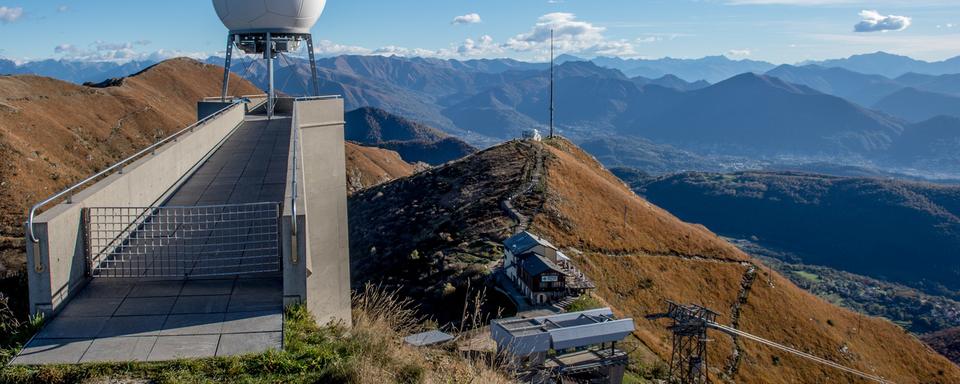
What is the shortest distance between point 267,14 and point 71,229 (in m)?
20.6

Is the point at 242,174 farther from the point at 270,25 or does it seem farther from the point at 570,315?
the point at 270,25

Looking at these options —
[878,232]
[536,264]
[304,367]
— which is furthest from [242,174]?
[878,232]

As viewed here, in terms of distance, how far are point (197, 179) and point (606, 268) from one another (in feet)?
75.9

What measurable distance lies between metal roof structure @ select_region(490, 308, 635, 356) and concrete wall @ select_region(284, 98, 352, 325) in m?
4.50

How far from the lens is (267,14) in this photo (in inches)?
1062

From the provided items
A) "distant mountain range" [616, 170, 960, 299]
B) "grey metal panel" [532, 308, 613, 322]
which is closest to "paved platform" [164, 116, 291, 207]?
"grey metal panel" [532, 308, 613, 322]

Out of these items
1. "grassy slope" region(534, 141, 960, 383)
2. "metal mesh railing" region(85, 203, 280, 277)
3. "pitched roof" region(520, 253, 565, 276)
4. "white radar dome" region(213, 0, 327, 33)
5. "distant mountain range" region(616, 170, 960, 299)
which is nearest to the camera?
"metal mesh railing" region(85, 203, 280, 277)

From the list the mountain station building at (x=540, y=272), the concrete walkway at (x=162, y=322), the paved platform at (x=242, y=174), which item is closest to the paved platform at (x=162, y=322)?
the concrete walkway at (x=162, y=322)

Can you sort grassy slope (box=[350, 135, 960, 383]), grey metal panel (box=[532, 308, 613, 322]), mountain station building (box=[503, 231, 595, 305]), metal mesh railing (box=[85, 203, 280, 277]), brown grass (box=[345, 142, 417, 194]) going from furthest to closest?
brown grass (box=[345, 142, 417, 194]), grassy slope (box=[350, 135, 960, 383]), mountain station building (box=[503, 231, 595, 305]), grey metal panel (box=[532, 308, 613, 322]), metal mesh railing (box=[85, 203, 280, 277])

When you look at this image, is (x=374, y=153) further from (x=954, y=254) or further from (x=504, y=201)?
(x=954, y=254)

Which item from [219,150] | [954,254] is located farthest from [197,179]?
[954,254]

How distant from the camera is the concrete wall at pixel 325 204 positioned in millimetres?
11238

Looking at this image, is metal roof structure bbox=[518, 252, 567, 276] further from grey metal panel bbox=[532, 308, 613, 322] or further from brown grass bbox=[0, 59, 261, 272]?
brown grass bbox=[0, 59, 261, 272]

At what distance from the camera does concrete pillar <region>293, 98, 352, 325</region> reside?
39.3ft
